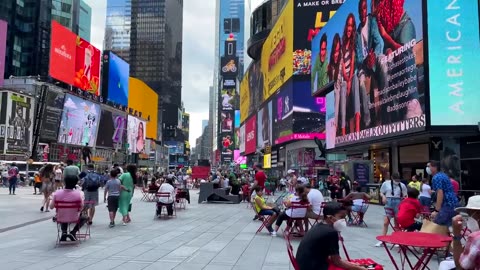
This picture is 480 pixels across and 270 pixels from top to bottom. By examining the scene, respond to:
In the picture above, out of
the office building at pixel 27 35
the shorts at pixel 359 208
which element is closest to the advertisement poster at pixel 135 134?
the office building at pixel 27 35

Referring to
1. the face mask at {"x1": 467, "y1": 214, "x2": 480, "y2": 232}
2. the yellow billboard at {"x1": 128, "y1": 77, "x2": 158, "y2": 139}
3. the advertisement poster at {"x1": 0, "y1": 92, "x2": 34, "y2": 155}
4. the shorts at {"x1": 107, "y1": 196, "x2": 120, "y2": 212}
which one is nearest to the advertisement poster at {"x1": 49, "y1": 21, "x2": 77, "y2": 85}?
the advertisement poster at {"x1": 0, "y1": 92, "x2": 34, "y2": 155}

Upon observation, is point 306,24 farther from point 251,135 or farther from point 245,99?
point 245,99

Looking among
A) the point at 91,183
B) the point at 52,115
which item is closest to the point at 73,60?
the point at 52,115

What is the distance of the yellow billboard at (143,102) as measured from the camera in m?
104

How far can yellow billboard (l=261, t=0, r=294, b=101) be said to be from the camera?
56.0 meters

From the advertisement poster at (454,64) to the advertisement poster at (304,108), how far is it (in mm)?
32294

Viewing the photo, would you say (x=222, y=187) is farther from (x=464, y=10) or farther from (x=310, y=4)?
(x=310, y=4)

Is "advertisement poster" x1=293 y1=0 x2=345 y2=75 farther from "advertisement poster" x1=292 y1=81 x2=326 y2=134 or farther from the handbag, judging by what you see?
the handbag

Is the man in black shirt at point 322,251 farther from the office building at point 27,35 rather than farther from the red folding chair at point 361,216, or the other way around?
the office building at point 27,35

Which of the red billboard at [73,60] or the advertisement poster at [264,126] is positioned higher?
the red billboard at [73,60]

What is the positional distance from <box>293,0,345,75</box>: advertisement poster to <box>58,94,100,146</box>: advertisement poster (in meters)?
29.2

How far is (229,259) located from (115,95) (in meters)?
78.2

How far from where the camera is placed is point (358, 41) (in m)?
29.0

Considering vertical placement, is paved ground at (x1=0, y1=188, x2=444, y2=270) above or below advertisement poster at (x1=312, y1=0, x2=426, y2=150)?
below
